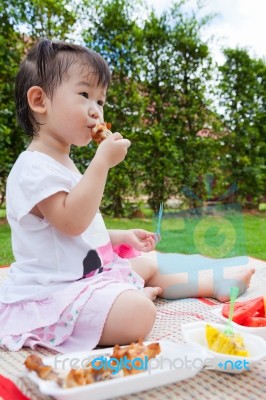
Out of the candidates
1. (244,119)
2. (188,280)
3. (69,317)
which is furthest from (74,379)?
(244,119)

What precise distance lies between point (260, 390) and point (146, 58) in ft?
13.1

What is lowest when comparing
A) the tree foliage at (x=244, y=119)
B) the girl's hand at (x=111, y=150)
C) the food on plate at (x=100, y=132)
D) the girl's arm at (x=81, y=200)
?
A: the girl's arm at (x=81, y=200)

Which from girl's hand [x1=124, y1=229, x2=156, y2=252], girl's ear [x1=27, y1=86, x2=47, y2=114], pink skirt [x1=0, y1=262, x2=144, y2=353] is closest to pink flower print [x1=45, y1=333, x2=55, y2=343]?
pink skirt [x1=0, y1=262, x2=144, y2=353]

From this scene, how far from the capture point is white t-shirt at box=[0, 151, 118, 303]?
4.11 ft

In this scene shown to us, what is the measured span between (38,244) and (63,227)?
0.12 m

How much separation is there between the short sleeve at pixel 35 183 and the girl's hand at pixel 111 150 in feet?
0.40

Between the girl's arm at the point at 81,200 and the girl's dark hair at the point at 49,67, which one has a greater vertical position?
the girl's dark hair at the point at 49,67

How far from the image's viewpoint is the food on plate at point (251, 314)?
1.23 meters

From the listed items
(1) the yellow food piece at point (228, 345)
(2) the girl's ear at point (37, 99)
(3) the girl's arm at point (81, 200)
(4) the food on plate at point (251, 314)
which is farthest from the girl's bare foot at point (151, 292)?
(2) the girl's ear at point (37, 99)

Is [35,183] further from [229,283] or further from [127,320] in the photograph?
[229,283]

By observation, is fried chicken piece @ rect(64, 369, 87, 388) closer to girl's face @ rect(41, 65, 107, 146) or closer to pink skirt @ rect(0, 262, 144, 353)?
pink skirt @ rect(0, 262, 144, 353)

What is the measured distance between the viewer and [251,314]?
1271 millimetres

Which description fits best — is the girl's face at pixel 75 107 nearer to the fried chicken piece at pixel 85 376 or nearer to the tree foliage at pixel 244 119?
the fried chicken piece at pixel 85 376

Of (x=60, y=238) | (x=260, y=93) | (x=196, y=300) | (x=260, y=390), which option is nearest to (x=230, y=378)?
(x=260, y=390)
